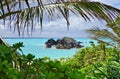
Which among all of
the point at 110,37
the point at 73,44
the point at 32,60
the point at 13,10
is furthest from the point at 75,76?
the point at 73,44

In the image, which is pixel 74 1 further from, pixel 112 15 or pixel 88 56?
pixel 88 56

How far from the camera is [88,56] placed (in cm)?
1049

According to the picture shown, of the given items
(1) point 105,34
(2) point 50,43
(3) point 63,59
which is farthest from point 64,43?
(1) point 105,34

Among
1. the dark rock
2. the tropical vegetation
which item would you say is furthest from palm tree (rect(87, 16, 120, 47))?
the dark rock

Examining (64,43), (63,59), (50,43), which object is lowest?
(50,43)

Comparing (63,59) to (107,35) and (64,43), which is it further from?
(64,43)

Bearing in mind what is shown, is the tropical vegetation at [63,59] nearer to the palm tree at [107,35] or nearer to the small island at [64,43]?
the palm tree at [107,35]

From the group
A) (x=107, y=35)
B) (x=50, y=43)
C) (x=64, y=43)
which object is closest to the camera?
(x=107, y=35)

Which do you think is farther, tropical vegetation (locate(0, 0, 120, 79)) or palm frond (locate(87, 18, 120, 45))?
palm frond (locate(87, 18, 120, 45))

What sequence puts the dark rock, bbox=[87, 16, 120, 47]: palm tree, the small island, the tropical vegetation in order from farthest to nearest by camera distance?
the dark rock
the small island
bbox=[87, 16, 120, 47]: palm tree
the tropical vegetation

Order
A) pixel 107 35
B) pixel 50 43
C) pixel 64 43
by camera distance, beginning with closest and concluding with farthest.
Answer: pixel 107 35 < pixel 64 43 < pixel 50 43

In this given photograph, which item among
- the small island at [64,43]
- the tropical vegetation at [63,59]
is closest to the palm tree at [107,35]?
the tropical vegetation at [63,59]

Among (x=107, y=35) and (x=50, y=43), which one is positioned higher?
(x=107, y=35)

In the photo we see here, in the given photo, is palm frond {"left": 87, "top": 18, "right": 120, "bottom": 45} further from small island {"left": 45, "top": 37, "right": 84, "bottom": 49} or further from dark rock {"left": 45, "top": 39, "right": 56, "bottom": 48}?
dark rock {"left": 45, "top": 39, "right": 56, "bottom": 48}
